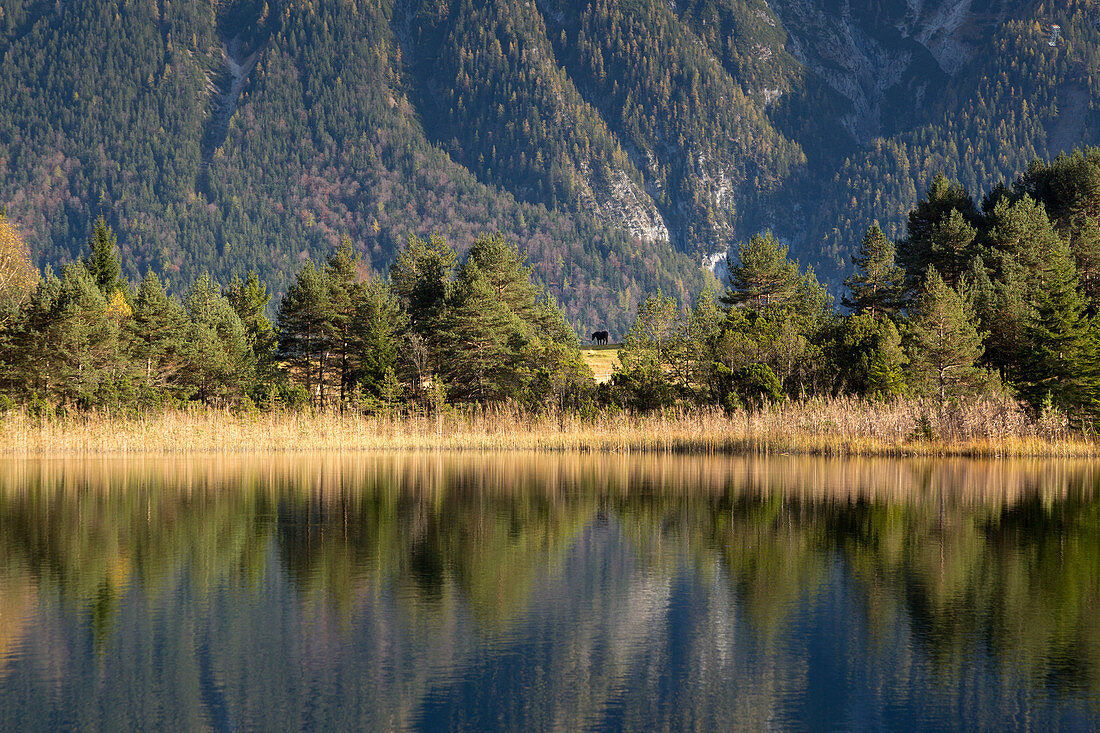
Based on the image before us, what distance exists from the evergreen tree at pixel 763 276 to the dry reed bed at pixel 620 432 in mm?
33635

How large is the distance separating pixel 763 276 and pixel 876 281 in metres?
8.04

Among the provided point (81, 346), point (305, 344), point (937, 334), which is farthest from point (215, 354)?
point (937, 334)

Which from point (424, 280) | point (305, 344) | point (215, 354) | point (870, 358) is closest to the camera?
point (870, 358)

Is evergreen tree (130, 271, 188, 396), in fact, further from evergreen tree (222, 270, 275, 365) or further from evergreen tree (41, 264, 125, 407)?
evergreen tree (222, 270, 275, 365)

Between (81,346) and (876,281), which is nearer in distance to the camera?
(81,346)

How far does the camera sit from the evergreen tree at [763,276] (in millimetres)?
84625

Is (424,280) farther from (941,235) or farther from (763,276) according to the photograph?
(941,235)

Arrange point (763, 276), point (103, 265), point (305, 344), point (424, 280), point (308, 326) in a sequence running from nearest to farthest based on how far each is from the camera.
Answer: point (308, 326) → point (305, 344) → point (424, 280) → point (103, 265) → point (763, 276)

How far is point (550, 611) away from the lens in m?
15.6

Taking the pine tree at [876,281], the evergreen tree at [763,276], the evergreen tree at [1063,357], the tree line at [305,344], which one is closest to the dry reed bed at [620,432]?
the evergreen tree at [1063,357]

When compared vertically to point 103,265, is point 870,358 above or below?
below

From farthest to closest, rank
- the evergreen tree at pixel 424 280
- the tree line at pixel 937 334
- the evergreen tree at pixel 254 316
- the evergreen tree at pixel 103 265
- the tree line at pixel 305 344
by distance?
the evergreen tree at pixel 103 265 < the evergreen tree at pixel 254 316 < the evergreen tree at pixel 424 280 < the tree line at pixel 305 344 < the tree line at pixel 937 334

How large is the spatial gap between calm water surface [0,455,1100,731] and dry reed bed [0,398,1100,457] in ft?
49.7

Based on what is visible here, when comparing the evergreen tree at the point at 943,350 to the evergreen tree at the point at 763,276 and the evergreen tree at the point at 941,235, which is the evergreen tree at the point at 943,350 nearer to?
the evergreen tree at the point at 941,235
